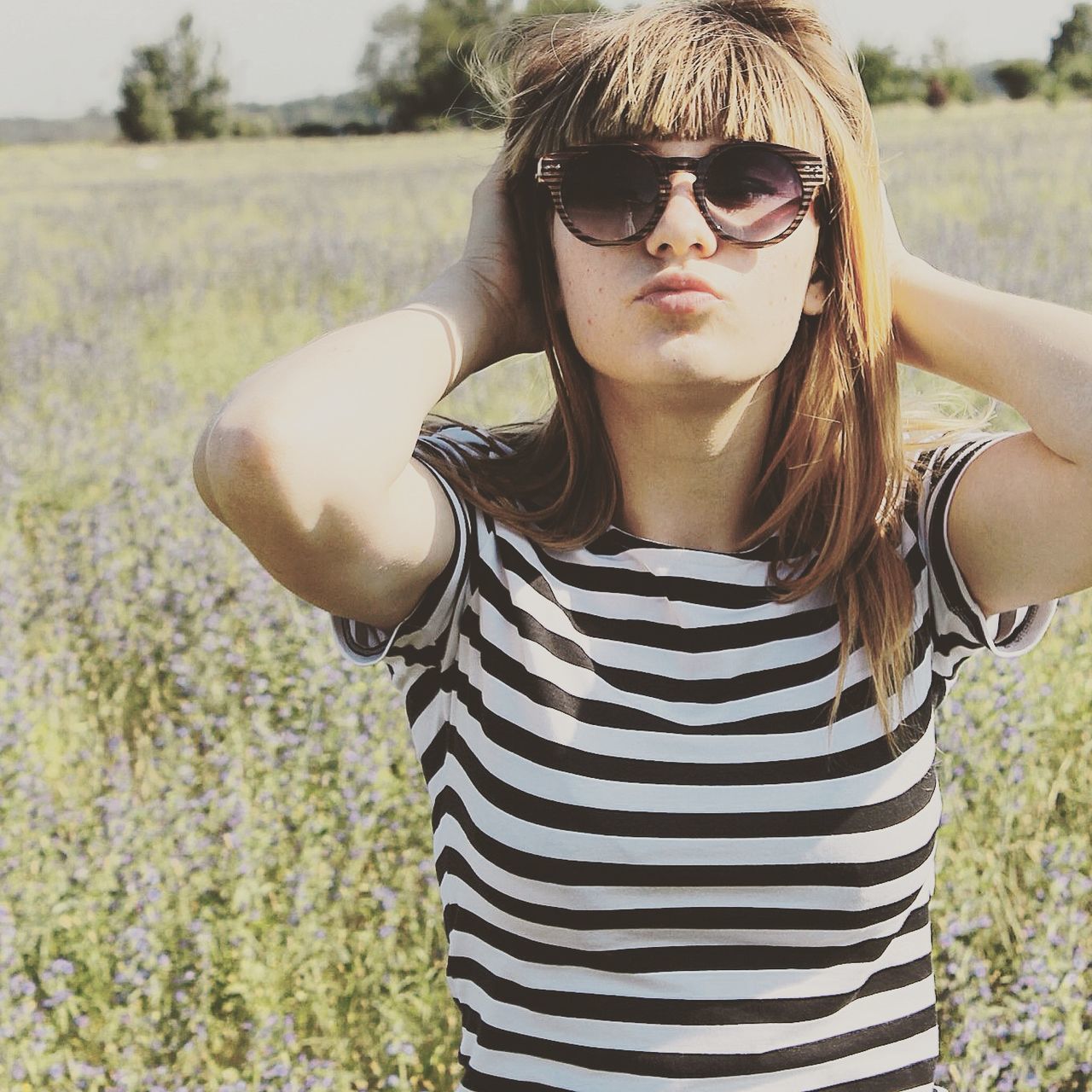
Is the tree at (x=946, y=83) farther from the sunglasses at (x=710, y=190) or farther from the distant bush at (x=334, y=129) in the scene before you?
the sunglasses at (x=710, y=190)

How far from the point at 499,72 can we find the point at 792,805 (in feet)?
3.32

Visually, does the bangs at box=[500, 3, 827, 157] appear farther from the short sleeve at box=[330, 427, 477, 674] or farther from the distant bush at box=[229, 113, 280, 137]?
the distant bush at box=[229, 113, 280, 137]

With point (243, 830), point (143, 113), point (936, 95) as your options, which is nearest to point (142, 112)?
point (143, 113)

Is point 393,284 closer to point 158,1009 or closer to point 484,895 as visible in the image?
point 158,1009

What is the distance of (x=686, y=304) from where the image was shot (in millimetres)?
1328

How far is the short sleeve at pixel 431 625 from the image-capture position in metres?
1.42

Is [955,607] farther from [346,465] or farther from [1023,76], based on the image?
[1023,76]

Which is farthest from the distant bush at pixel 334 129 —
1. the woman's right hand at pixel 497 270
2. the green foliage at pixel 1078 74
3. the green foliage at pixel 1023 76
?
the woman's right hand at pixel 497 270

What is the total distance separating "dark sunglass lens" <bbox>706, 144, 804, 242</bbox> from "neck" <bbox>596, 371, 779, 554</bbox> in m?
0.20

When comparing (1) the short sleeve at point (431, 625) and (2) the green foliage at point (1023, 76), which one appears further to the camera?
(2) the green foliage at point (1023, 76)

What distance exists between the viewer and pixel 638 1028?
1.34m

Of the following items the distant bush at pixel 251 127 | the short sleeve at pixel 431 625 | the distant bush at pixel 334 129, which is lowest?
the short sleeve at pixel 431 625

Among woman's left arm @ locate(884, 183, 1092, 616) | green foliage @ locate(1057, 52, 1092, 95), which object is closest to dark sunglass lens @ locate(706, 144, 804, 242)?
woman's left arm @ locate(884, 183, 1092, 616)

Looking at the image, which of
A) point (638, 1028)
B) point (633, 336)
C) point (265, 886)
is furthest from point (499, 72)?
point (265, 886)
